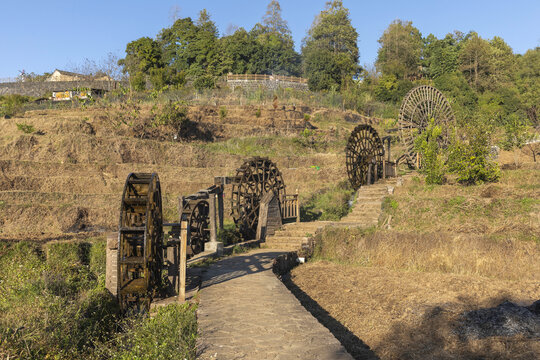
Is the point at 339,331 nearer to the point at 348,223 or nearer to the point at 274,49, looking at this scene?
the point at 348,223

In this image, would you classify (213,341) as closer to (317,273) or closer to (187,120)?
(317,273)

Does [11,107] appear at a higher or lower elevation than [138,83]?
lower

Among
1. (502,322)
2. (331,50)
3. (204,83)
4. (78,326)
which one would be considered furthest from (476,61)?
(78,326)

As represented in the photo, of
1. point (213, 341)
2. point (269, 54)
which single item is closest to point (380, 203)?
point (213, 341)

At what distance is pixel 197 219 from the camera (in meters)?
14.7

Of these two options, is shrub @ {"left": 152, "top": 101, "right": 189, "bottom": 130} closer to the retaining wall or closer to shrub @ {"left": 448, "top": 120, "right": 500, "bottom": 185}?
the retaining wall

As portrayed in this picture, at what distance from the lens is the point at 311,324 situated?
6.94 m

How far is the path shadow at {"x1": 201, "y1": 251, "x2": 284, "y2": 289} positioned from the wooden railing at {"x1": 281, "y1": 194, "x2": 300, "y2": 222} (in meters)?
4.46

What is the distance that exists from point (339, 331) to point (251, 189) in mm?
10808

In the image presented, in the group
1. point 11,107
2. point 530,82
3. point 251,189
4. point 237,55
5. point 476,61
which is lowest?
point 251,189

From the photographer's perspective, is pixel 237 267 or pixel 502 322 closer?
pixel 502 322

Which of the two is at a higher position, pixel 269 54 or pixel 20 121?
pixel 269 54

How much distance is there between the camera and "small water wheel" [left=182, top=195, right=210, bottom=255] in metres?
14.1

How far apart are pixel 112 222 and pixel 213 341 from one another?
1811 centimetres
